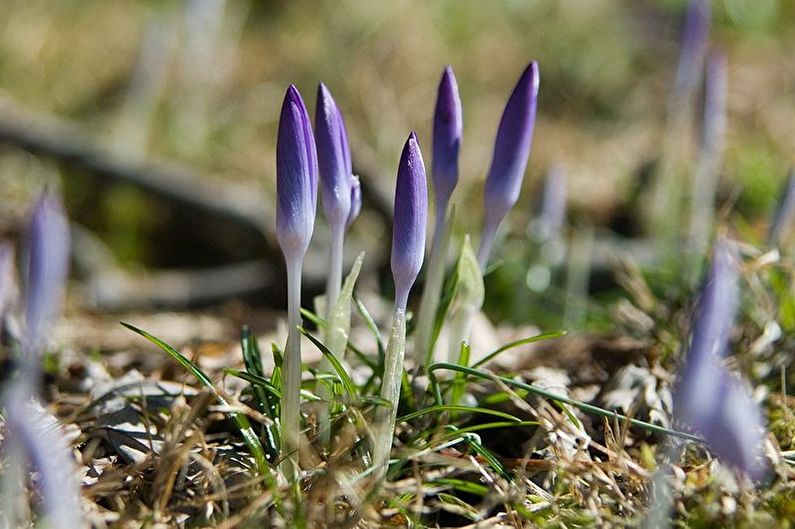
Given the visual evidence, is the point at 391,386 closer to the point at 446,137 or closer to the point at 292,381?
the point at 292,381

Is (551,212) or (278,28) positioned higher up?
(278,28)

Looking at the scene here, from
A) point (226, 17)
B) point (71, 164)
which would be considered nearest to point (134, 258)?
point (71, 164)

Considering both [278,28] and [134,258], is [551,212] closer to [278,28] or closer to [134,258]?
[134,258]

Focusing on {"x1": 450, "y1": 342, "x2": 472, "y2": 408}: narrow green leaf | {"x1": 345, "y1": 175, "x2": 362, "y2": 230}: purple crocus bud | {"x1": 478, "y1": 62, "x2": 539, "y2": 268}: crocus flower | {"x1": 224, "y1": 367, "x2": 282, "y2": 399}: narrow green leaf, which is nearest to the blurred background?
{"x1": 478, "y1": 62, "x2": 539, "y2": 268}: crocus flower

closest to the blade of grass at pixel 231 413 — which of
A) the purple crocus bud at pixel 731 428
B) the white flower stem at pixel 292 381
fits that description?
the white flower stem at pixel 292 381

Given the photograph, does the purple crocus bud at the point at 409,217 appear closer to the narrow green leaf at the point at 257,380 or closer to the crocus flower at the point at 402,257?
the crocus flower at the point at 402,257

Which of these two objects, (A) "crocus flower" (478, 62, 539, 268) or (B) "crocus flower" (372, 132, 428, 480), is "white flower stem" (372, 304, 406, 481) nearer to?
(B) "crocus flower" (372, 132, 428, 480)
